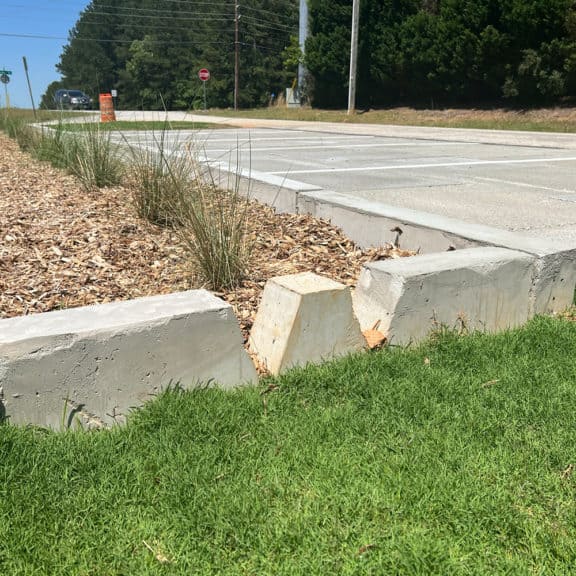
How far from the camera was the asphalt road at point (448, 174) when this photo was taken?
4793 mm

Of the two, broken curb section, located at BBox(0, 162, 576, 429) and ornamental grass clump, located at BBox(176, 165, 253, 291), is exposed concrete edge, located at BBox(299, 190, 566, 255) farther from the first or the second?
ornamental grass clump, located at BBox(176, 165, 253, 291)

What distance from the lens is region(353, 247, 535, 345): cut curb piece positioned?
2.84 m

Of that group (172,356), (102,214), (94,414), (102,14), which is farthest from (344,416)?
(102,14)

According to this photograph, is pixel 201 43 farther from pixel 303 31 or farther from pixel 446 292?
pixel 446 292

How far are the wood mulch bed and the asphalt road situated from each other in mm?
681

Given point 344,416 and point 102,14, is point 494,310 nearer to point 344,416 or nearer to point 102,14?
point 344,416

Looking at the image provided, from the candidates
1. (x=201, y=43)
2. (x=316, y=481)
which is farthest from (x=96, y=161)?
(x=201, y=43)

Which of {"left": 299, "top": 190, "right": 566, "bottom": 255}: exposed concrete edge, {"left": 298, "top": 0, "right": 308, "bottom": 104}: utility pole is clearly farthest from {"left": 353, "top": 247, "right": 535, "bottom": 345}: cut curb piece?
{"left": 298, "top": 0, "right": 308, "bottom": 104}: utility pole

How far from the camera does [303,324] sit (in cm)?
262

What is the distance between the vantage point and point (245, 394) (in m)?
2.46

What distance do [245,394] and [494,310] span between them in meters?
1.43

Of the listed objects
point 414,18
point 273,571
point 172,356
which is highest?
point 414,18

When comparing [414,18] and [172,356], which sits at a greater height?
[414,18]

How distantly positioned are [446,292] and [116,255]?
2.14 m
